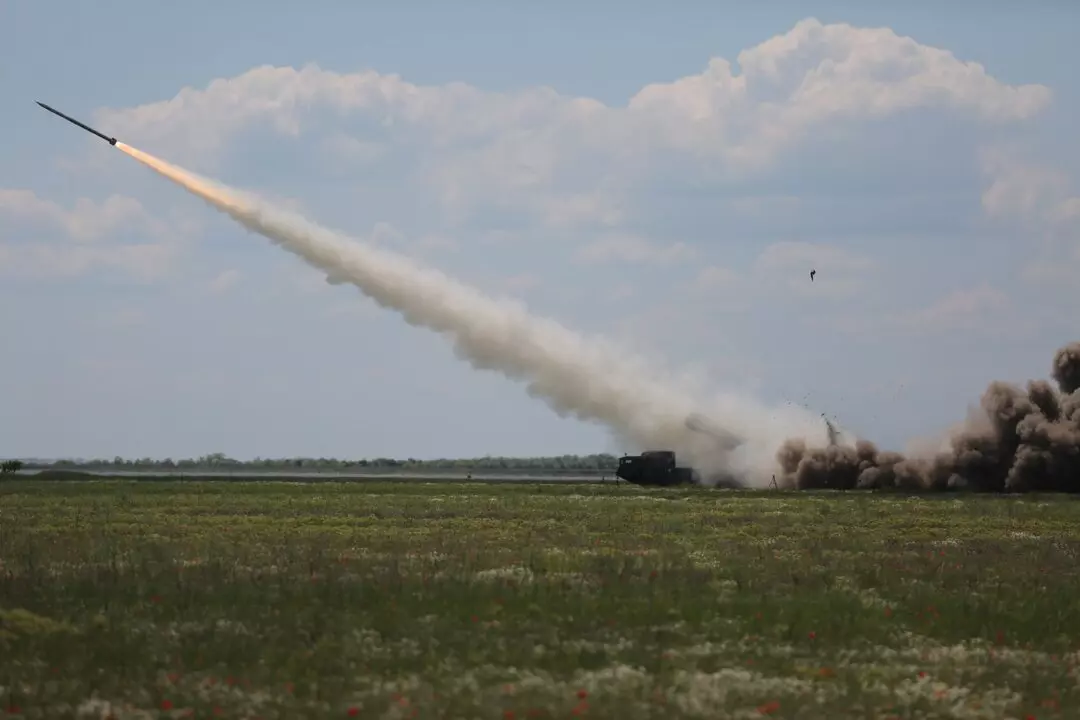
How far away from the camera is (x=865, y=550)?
1902 inches

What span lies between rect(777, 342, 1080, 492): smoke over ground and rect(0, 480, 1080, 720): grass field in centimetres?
3055

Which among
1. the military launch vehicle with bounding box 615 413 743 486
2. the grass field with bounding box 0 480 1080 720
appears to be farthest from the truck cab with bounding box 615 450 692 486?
the grass field with bounding box 0 480 1080 720

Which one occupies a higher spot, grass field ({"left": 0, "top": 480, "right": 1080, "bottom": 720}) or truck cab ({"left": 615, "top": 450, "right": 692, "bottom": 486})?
truck cab ({"left": 615, "top": 450, "right": 692, "bottom": 486})

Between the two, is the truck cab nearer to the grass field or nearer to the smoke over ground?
the smoke over ground

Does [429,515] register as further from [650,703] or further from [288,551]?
[650,703]

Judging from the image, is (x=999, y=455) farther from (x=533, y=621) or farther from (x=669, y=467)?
(x=533, y=621)

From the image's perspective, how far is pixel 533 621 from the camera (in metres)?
29.9

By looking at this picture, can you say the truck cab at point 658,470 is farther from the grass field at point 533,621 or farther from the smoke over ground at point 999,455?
the grass field at point 533,621

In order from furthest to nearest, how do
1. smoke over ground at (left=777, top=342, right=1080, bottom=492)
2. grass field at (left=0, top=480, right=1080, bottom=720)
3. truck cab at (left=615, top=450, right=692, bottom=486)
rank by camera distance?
truck cab at (left=615, top=450, right=692, bottom=486)
smoke over ground at (left=777, top=342, right=1080, bottom=492)
grass field at (left=0, top=480, right=1080, bottom=720)

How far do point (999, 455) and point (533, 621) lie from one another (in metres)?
66.4

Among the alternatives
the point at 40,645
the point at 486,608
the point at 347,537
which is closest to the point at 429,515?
the point at 347,537

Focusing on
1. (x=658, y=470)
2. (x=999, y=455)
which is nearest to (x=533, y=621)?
(x=999, y=455)

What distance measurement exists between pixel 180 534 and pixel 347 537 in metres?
5.81

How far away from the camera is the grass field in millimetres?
22594
